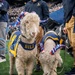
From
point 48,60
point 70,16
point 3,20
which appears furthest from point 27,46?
point 3,20

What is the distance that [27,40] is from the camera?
18.1 ft

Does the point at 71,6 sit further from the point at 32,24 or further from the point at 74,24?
the point at 32,24

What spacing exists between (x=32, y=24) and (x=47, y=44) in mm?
687

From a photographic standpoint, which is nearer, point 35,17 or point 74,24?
point 35,17

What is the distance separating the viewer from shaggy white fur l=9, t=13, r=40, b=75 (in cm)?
531

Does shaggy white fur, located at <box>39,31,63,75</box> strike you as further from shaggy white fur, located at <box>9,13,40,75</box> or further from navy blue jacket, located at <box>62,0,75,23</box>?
navy blue jacket, located at <box>62,0,75,23</box>

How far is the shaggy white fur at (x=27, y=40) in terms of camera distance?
5309 mm

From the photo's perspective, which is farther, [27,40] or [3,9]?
[3,9]

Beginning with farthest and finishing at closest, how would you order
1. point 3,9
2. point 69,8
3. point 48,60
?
1. point 3,9
2. point 69,8
3. point 48,60

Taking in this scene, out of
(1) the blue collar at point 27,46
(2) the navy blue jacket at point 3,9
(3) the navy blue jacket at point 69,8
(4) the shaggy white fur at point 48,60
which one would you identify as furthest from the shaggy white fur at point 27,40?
(2) the navy blue jacket at point 3,9

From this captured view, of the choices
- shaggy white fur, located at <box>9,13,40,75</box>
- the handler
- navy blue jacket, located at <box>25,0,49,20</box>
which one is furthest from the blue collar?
navy blue jacket, located at <box>25,0,49,20</box>

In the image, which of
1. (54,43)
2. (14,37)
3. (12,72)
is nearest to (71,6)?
(54,43)

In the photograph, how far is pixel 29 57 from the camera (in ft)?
18.2

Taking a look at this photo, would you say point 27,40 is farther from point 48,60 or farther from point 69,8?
point 69,8
